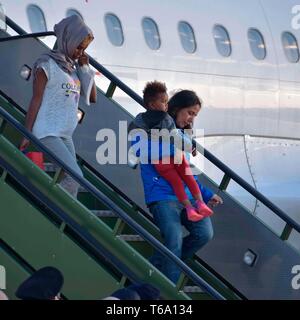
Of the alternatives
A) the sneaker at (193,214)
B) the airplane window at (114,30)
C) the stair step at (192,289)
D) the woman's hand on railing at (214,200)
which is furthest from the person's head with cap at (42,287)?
the airplane window at (114,30)

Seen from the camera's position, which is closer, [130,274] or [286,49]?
[130,274]

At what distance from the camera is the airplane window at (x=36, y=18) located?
13664mm

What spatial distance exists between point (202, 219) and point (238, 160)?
261 inches

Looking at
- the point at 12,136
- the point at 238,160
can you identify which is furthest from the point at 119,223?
the point at 238,160

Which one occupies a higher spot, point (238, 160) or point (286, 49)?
point (286, 49)

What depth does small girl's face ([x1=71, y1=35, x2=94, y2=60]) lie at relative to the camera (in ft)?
27.7

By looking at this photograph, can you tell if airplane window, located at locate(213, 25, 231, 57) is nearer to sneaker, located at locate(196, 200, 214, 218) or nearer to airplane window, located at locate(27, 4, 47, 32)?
airplane window, located at locate(27, 4, 47, 32)

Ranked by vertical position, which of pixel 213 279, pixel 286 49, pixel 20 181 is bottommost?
pixel 213 279

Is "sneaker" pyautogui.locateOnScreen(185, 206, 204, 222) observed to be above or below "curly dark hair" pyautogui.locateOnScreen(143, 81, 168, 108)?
below

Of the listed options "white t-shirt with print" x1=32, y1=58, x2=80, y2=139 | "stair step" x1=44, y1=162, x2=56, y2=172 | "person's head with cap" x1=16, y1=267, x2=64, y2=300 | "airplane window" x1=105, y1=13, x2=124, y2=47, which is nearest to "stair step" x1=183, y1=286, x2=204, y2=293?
"stair step" x1=44, y1=162, x2=56, y2=172

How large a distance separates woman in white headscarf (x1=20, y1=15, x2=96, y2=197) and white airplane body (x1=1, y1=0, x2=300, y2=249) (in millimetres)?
5193

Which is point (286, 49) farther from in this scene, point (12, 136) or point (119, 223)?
point (119, 223)

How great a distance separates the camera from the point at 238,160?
50.8 feet
